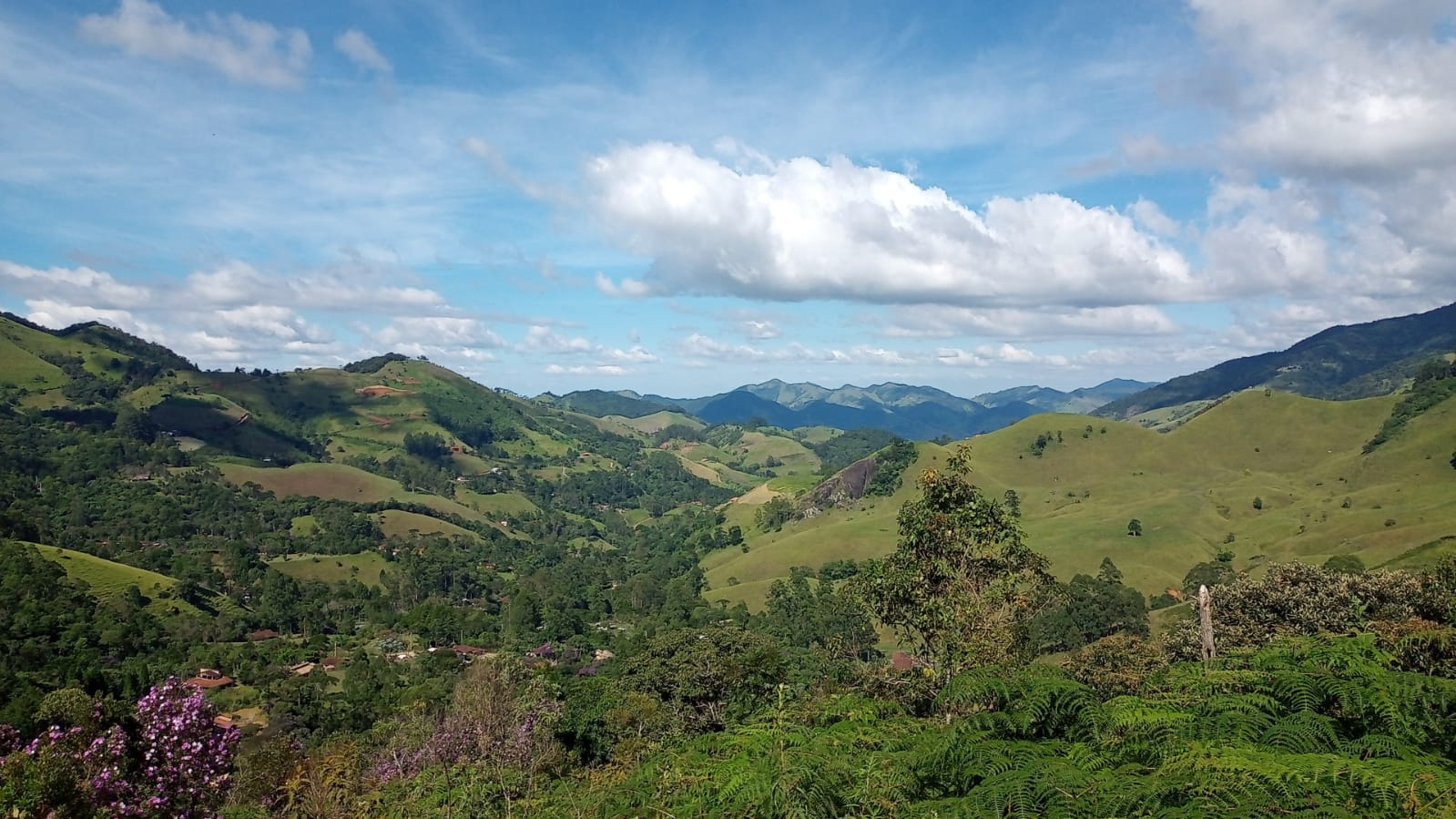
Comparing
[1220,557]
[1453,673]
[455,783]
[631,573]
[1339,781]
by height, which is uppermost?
[1339,781]

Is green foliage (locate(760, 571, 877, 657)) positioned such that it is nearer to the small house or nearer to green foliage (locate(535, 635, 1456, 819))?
the small house

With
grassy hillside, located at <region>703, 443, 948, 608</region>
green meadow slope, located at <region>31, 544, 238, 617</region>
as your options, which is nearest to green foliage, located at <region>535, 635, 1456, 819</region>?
grassy hillside, located at <region>703, 443, 948, 608</region>

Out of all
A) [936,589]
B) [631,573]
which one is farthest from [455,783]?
[631,573]

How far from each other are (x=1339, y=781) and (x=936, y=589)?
16.8 meters

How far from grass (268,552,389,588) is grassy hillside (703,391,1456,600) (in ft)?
235

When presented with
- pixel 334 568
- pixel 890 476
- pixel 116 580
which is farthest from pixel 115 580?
pixel 890 476

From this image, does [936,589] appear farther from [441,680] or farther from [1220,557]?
[1220,557]

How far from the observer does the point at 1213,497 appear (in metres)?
145

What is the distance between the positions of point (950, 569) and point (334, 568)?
163m

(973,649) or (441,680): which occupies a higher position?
(973,649)

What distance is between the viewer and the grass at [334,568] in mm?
151125

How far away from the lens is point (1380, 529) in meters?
95.4

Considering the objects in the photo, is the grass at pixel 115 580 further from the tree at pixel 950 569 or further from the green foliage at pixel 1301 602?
the green foliage at pixel 1301 602

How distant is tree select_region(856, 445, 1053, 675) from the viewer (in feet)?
68.3
